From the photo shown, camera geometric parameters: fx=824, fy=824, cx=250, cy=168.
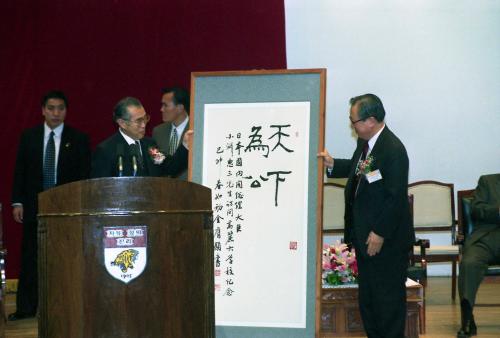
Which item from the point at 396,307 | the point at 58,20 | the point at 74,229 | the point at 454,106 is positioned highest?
the point at 58,20

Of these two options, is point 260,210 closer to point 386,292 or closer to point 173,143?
point 386,292

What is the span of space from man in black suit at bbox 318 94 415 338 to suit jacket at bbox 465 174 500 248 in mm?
1367

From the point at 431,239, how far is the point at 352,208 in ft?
11.6

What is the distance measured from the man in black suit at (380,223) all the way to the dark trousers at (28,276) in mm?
2675

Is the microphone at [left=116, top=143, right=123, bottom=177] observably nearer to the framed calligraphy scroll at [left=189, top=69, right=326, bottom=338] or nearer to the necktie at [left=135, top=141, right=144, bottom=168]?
the necktie at [left=135, top=141, right=144, bottom=168]

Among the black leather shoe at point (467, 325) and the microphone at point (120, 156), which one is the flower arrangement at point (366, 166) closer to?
the microphone at point (120, 156)

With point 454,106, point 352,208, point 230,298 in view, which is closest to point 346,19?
point 454,106

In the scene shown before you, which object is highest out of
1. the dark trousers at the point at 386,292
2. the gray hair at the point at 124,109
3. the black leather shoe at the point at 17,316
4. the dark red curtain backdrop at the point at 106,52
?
the dark red curtain backdrop at the point at 106,52

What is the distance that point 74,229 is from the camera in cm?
221

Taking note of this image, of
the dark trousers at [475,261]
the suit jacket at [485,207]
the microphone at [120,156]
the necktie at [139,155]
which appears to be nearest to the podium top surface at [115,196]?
the microphone at [120,156]

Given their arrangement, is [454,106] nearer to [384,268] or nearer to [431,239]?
[431,239]

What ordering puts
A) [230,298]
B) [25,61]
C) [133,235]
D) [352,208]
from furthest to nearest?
1. [25,61]
2. [352,208]
3. [230,298]
4. [133,235]

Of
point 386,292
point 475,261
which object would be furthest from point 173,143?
point 475,261

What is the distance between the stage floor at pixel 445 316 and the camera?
5078 mm
